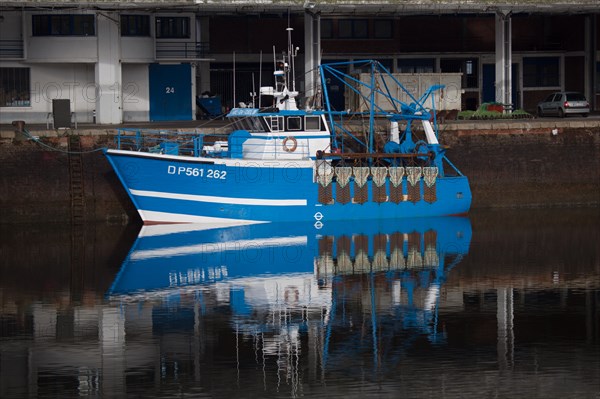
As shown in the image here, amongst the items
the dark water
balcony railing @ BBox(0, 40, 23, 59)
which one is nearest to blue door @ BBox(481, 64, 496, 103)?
the dark water

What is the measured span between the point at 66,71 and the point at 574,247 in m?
17.2

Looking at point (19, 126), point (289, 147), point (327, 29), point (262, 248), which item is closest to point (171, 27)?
point (327, 29)

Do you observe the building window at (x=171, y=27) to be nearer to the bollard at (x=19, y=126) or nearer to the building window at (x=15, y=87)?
the building window at (x=15, y=87)

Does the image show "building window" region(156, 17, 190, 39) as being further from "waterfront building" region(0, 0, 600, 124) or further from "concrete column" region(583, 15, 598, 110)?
"concrete column" region(583, 15, 598, 110)

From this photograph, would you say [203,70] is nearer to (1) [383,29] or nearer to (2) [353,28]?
(2) [353,28]

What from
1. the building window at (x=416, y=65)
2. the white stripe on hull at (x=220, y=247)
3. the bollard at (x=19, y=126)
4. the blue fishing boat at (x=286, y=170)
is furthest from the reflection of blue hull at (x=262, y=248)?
the building window at (x=416, y=65)

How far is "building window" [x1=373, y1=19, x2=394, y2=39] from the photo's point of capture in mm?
45156

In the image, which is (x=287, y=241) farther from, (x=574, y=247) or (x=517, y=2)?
(x=517, y=2)

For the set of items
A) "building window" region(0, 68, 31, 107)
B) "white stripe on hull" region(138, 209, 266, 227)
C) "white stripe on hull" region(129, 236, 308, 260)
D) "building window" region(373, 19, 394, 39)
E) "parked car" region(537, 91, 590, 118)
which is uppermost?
"building window" region(373, 19, 394, 39)

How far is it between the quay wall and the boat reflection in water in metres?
2.13

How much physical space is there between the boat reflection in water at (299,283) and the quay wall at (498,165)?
6.98 feet

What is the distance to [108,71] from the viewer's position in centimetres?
3728

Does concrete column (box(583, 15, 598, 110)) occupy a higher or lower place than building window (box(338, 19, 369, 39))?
lower

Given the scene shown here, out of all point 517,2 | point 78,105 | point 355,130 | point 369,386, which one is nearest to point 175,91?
point 78,105
